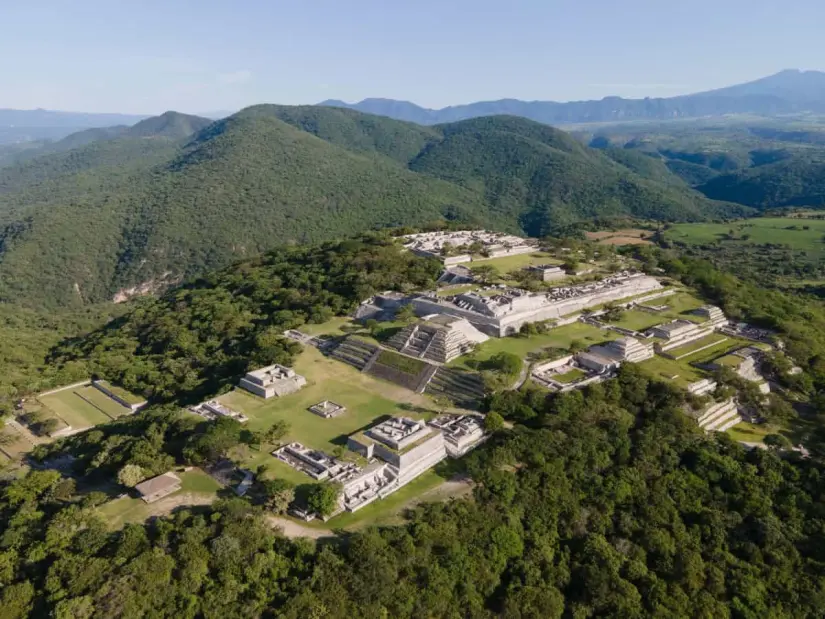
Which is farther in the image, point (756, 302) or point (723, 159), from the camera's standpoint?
point (723, 159)

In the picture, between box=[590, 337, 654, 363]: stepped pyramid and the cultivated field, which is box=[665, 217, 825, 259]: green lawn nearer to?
the cultivated field

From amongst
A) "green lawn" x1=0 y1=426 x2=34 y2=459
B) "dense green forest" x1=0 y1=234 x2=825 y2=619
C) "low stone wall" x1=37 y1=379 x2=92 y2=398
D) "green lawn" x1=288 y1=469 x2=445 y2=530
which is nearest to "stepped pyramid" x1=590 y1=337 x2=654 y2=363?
"dense green forest" x1=0 y1=234 x2=825 y2=619

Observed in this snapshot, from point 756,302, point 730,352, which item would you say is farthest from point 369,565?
point 756,302

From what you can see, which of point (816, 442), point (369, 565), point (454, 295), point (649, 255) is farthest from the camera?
point (649, 255)

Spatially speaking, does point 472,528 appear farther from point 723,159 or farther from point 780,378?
point 723,159

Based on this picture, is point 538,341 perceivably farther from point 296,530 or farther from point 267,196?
point 267,196
